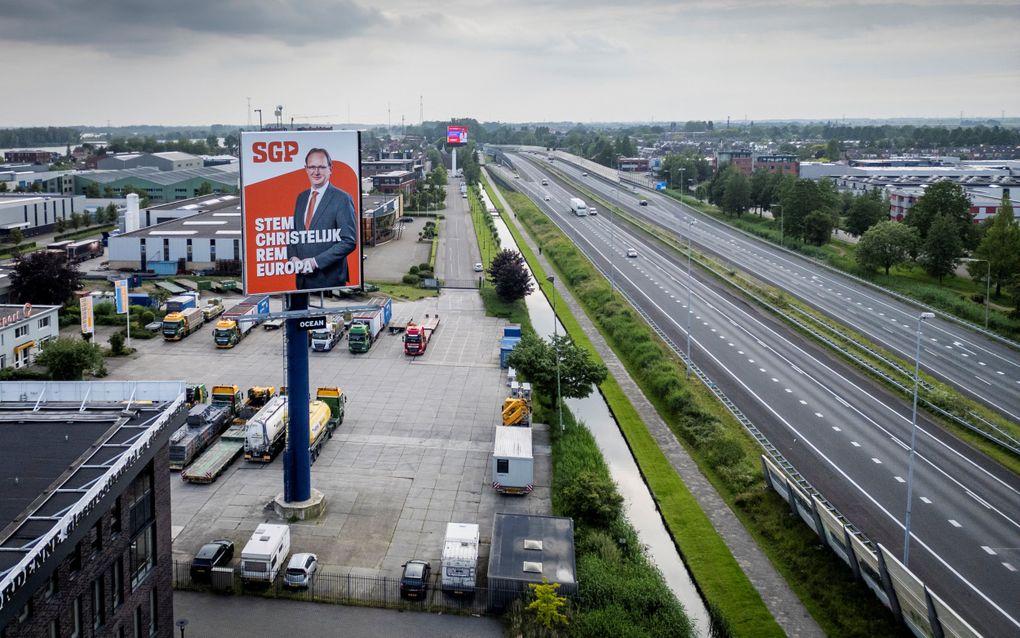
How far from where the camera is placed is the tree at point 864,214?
10750 centimetres

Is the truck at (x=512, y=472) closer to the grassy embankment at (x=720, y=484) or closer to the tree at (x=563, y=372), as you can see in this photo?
the grassy embankment at (x=720, y=484)

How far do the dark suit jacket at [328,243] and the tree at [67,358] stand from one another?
26184 millimetres

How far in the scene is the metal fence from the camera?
29.8 metres

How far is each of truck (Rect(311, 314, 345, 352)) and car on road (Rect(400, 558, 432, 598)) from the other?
32081mm

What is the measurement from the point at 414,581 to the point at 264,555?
17.8ft

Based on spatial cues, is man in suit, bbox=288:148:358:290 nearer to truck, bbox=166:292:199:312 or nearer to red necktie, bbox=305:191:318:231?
red necktie, bbox=305:191:318:231

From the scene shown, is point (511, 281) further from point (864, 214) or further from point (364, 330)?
point (864, 214)

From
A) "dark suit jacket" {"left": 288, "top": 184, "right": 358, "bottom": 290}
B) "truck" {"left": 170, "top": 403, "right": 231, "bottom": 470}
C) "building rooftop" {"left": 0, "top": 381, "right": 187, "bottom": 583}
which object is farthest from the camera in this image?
"truck" {"left": 170, "top": 403, "right": 231, "bottom": 470}

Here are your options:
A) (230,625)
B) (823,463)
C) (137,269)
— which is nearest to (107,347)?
(137,269)

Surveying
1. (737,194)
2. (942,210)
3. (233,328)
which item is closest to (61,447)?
(233,328)

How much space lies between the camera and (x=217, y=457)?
41.1 meters

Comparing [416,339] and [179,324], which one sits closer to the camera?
[416,339]

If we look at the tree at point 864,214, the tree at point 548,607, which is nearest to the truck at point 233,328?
the tree at point 548,607

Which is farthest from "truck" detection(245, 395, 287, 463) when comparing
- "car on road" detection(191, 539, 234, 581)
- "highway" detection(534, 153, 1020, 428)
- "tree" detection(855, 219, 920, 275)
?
"tree" detection(855, 219, 920, 275)
